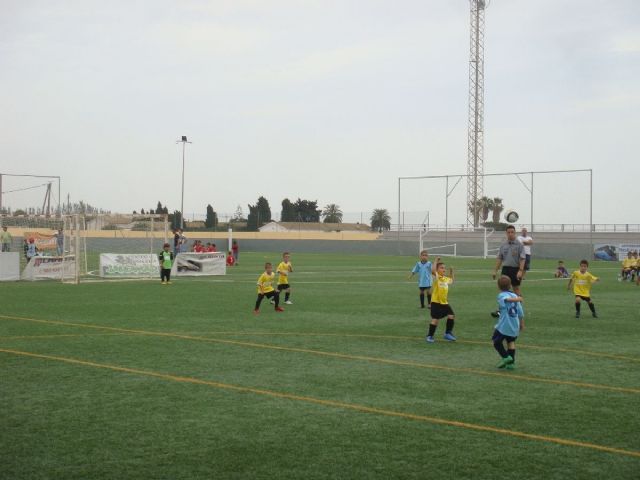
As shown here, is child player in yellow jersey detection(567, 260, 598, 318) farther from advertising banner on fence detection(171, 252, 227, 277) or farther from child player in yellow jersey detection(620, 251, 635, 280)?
advertising banner on fence detection(171, 252, 227, 277)

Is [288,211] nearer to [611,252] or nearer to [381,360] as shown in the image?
[611,252]

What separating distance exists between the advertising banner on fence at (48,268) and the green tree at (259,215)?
6762 centimetres

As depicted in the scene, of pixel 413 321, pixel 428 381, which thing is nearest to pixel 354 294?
pixel 413 321

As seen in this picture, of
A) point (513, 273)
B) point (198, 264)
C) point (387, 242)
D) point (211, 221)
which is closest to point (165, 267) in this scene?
point (198, 264)

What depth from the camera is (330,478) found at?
20.6ft

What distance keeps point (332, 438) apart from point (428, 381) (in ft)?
10.3

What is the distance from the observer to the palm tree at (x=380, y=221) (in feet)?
263

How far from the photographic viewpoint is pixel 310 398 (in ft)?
30.2

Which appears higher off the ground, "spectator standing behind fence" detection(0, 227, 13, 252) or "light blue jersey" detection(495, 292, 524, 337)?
"spectator standing behind fence" detection(0, 227, 13, 252)

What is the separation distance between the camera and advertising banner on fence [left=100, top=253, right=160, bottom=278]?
34.1 m

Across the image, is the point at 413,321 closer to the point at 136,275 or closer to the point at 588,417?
the point at 588,417

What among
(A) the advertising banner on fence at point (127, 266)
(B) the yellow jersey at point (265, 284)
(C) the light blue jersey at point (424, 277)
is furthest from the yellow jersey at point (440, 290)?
(A) the advertising banner on fence at point (127, 266)

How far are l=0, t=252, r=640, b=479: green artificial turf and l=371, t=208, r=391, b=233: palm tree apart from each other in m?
61.6

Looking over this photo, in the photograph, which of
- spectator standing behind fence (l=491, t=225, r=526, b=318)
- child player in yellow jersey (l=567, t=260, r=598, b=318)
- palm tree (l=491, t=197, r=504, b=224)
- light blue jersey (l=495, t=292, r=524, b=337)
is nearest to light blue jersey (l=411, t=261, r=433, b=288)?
spectator standing behind fence (l=491, t=225, r=526, b=318)
